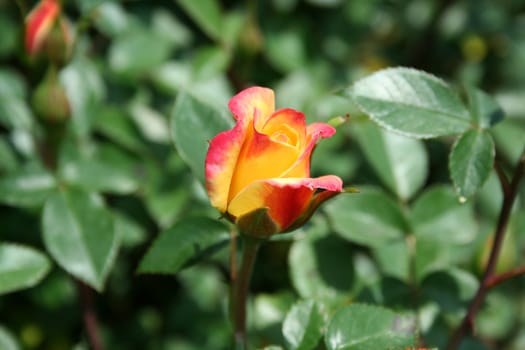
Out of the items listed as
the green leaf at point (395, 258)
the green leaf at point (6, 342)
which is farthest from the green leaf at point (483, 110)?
the green leaf at point (6, 342)

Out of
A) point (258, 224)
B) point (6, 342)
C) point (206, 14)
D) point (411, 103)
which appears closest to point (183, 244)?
point (258, 224)

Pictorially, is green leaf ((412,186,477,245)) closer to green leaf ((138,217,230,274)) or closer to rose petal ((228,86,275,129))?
green leaf ((138,217,230,274))

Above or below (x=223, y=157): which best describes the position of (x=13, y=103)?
below

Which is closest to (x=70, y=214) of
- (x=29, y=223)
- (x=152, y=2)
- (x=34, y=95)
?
(x=34, y=95)

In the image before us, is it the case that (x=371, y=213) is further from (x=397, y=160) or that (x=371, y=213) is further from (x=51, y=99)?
(x=51, y=99)

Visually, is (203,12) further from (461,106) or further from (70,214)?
(461,106)

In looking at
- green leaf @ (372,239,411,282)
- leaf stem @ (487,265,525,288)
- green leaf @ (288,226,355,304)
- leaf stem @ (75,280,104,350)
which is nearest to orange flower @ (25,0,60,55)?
leaf stem @ (75,280,104,350)
